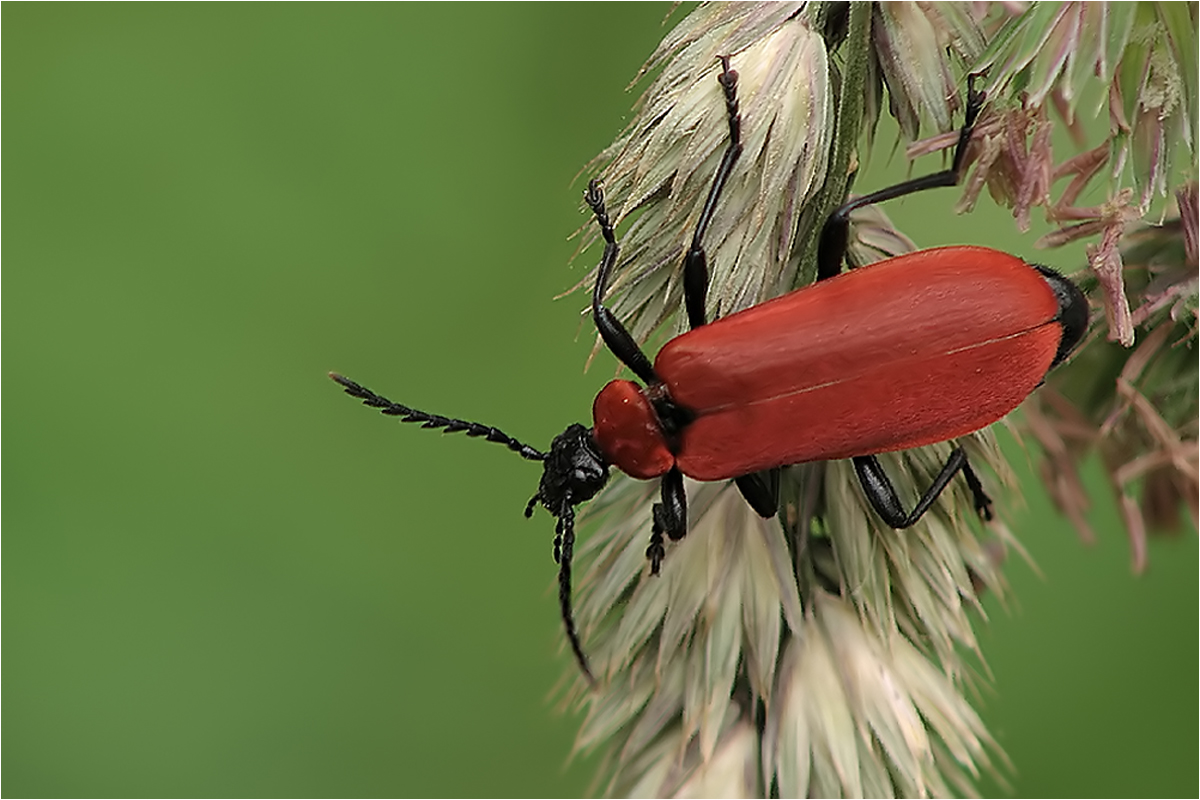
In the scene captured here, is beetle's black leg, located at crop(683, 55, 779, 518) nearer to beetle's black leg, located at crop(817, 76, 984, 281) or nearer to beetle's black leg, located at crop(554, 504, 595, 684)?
beetle's black leg, located at crop(817, 76, 984, 281)

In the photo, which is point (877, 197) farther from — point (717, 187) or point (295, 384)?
point (295, 384)

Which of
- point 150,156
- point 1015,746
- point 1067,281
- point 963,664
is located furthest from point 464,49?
point 1015,746

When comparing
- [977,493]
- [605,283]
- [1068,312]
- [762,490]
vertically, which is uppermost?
[605,283]

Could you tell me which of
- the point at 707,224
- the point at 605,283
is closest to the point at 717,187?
the point at 707,224

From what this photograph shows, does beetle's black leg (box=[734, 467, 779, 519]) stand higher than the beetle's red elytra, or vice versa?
the beetle's red elytra

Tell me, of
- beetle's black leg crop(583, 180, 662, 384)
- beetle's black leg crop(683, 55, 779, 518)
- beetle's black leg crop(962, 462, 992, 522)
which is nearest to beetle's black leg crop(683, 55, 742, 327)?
beetle's black leg crop(683, 55, 779, 518)

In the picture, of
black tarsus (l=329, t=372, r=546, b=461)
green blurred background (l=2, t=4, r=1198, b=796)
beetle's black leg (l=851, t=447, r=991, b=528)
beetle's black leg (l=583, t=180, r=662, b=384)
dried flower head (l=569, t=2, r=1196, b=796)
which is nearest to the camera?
dried flower head (l=569, t=2, r=1196, b=796)
